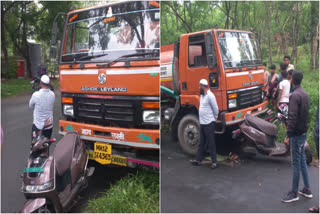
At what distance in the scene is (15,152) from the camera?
7.93 ft

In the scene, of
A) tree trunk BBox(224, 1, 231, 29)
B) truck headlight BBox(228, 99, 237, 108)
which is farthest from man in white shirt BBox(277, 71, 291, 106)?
tree trunk BBox(224, 1, 231, 29)

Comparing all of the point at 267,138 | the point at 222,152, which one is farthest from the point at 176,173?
the point at 267,138

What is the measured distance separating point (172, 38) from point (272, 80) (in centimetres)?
172

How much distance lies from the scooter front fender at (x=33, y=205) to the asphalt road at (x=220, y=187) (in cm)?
77

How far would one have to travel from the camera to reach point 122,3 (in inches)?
96.1

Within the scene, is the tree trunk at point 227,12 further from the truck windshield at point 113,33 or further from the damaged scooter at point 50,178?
the damaged scooter at point 50,178

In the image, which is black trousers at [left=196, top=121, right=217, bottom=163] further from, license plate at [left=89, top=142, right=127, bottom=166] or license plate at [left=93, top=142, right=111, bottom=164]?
license plate at [left=93, top=142, right=111, bottom=164]

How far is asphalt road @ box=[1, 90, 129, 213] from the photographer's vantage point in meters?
2.25

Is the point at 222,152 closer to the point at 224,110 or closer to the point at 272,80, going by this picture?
the point at 224,110

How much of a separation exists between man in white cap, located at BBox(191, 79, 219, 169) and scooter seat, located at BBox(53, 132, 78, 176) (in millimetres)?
976

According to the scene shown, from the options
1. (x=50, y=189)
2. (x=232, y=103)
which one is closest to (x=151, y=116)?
(x=232, y=103)

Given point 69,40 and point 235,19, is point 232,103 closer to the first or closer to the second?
point 235,19

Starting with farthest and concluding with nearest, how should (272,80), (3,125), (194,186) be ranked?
(272,80), (3,125), (194,186)

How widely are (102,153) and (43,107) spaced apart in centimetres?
64
